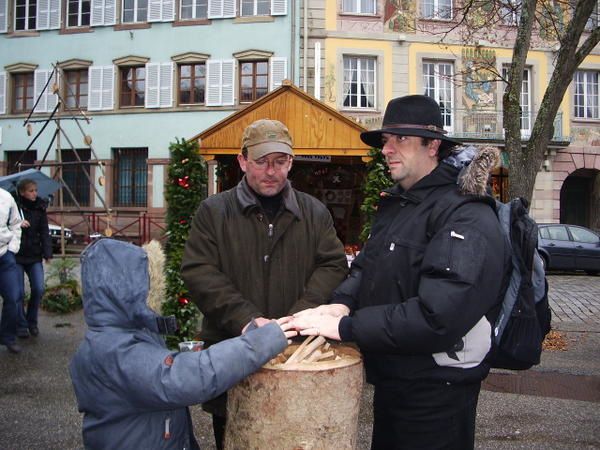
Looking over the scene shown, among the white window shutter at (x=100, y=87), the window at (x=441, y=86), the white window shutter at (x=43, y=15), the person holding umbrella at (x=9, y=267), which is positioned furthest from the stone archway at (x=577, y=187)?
the white window shutter at (x=43, y=15)

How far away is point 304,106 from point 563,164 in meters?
16.4

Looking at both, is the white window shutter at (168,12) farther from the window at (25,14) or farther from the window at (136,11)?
the window at (25,14)

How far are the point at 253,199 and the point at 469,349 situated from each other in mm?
1116

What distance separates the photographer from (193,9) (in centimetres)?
1952

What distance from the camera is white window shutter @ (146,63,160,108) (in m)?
19.6

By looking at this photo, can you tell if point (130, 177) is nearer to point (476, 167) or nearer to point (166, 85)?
point (166, 85)

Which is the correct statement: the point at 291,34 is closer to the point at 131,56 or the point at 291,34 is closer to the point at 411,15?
the point at 411,15

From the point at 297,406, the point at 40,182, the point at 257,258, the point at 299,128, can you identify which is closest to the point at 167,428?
the point at 297,406

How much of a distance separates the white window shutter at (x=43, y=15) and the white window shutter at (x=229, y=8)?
7.07 metres

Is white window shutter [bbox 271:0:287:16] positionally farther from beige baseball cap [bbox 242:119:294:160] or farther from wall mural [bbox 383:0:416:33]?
beige baseball cap [bbox 242:119:294:160]

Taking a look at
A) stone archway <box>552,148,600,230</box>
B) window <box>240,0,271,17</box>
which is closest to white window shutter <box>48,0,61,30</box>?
window <box>240,0,271,17</box>

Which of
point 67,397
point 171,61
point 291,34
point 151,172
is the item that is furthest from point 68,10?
point 67,397

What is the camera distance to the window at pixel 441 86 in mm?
18922

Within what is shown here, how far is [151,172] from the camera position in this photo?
64.3 ft
